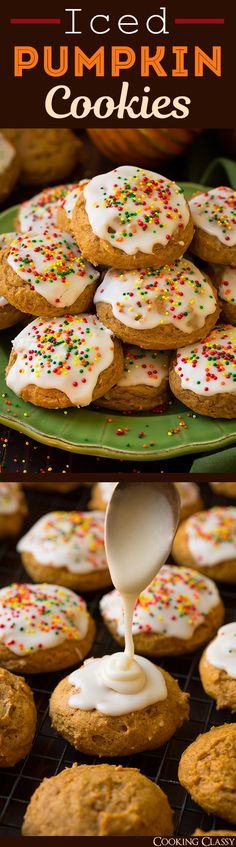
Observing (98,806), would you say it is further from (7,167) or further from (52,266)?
(7,167)

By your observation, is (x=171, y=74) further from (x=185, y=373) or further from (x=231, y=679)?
(x=231, y=679)

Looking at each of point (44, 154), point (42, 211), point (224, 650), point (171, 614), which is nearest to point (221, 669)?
point (224, 650)

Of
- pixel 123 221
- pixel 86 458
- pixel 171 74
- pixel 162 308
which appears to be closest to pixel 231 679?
pixel 86 458

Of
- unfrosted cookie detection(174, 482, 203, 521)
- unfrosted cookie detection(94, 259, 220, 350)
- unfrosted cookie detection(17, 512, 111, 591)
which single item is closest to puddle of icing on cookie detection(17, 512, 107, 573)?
unfrosted cookie detection(17, 512, 111, 591)

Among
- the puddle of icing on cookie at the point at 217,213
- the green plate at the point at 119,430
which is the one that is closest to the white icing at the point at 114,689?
the green plate at the point at 119,430

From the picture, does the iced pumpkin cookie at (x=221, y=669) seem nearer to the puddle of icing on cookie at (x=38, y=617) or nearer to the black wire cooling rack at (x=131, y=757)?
the black wire cooling rack at (x=131, y=757)
